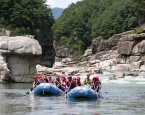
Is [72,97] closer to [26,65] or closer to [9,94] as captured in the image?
A: [9,94]

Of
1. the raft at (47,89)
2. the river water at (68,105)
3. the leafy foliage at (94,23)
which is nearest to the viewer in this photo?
the river water at (68,105)

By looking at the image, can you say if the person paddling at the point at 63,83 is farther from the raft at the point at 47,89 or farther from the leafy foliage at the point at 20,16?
the leafy foliage at the point at 20,16

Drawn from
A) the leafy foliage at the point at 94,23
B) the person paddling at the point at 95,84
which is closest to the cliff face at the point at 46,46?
the leafy foliage at the point at 94,23

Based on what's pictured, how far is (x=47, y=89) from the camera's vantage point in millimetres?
28156

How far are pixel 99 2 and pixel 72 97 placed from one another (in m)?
144

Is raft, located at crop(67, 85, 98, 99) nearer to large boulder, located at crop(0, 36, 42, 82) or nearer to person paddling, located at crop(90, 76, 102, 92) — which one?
person paddling, located at crop(90, 76, 102, 92)

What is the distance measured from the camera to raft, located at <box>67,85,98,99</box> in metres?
25.3

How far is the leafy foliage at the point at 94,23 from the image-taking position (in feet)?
378

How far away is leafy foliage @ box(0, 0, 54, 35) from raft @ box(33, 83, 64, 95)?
Result: 38196 mm

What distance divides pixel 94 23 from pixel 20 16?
77588 mm

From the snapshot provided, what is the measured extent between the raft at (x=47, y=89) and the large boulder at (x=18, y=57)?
985cm

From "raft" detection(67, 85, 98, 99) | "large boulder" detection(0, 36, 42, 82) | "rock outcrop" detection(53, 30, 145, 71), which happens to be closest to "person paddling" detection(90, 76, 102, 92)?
"raft" detection(67, 85, 98, 99)

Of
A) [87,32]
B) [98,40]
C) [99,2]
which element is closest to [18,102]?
[98,40]

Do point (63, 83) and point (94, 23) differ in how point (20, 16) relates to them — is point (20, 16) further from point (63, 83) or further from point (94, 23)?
point (94, 23)
